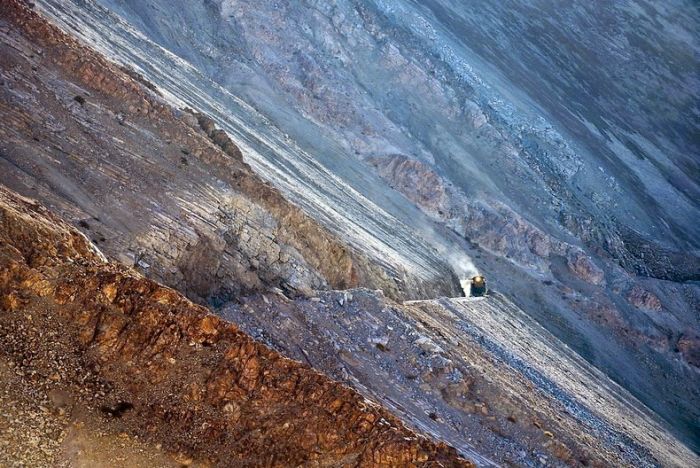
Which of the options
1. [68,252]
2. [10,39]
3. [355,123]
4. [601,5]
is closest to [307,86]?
[355,123]

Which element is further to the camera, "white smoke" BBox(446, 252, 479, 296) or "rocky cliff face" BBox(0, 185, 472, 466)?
"white smoke" BBox(446, 252, 479, 296)

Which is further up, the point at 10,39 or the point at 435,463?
the point at 435,463

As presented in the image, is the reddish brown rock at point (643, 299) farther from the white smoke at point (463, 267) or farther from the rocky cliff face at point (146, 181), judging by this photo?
the rocky cliff face at point (146, 181)

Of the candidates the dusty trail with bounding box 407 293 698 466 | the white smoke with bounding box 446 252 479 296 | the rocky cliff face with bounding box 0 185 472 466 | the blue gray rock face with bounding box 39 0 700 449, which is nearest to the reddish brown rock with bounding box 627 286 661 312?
the blue gray rock face with bounding box 39 0 700 449

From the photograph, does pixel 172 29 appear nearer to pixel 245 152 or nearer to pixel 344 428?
pixel 245 152

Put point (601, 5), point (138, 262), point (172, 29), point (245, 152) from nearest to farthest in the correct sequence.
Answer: point (138, 262)
point (245, 152)
point (172, 29)
point (601, 5)

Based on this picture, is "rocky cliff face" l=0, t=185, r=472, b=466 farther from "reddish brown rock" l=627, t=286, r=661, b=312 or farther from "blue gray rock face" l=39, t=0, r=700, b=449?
"reddish brown rock" l=627, t=286, r=661, b=312

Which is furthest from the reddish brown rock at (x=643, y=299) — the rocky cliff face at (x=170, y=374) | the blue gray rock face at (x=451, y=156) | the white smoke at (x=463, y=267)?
the rocky cliff face at (x=170, y=374)
